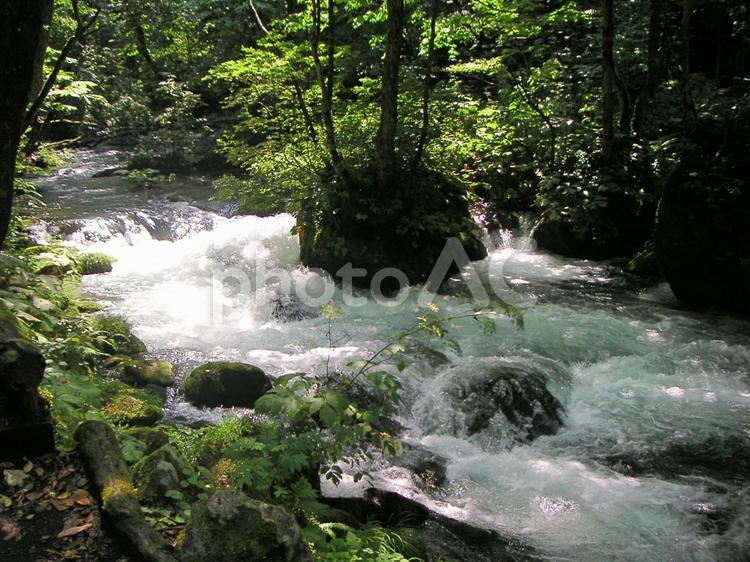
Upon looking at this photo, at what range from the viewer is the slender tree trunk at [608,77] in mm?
10312

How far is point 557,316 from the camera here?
862cm

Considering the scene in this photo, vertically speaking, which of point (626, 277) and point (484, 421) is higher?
point (626, 277)

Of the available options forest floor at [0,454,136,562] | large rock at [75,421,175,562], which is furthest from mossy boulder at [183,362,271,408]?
forest floor at [0,454,136,562]

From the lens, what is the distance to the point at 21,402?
310 cm

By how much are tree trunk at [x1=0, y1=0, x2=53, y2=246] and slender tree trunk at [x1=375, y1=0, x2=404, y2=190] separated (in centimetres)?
725

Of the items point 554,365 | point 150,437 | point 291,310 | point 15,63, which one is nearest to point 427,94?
point 291,310

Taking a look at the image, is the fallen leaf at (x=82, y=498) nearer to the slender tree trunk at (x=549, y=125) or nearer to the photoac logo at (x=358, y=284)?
the photoac logo at (x=358, y=284)

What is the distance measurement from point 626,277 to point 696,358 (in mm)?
3261

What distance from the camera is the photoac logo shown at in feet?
31.9

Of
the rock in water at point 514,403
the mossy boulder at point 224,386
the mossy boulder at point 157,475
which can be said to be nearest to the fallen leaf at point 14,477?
the mossy boulder at point 157,475

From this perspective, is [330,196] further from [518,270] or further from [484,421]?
[484,421]

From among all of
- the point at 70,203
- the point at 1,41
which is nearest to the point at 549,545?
the point at 1,41

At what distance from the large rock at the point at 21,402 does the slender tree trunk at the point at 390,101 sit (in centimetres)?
767

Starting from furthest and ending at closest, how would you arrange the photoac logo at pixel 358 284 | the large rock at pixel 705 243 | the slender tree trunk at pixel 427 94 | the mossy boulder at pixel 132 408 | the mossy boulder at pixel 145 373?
1. the photoac logo at pixel 358 284
2. the slender tree trunk at pixel 427 94
3. the large rock at pixel 705 243
4. the mossy boulder at pixel 145 373
5. the mossy boulder at pixel 132 408
